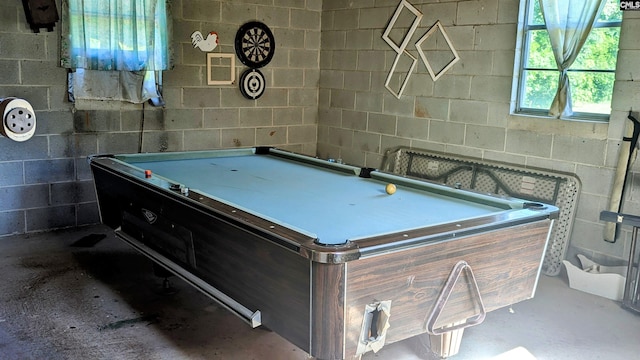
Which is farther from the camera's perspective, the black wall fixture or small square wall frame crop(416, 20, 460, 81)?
small square wall frame crop(416, 20, 460, 81)

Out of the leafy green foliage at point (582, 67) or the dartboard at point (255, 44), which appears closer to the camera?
the leafy green foliage at point (582, 67)

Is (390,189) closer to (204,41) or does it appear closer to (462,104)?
(462,104)

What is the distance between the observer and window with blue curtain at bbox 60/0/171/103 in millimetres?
4695

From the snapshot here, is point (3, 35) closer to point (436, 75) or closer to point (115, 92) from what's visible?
point (115, 92)

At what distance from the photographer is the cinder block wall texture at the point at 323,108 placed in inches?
162

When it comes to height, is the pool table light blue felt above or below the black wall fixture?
below

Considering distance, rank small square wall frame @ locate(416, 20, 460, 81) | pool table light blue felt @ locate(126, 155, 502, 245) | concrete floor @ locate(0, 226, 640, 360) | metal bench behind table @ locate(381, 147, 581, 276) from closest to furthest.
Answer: pool table light blue felt @ locate(126, 155, 502, 245), concrete floor @ locate(0, 226, 640, 360), metal bench behind table @ locate(381, 147, 581, 276), small square wall frame @ locate(416, 20, 460, 81)

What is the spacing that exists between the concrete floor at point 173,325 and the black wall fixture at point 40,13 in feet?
5.96

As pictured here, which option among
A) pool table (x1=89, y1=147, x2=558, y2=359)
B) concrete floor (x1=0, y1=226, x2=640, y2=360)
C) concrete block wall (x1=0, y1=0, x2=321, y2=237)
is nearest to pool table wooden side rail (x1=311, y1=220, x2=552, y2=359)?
pool table (x1=89, y1=147, x2=558, y2=359)

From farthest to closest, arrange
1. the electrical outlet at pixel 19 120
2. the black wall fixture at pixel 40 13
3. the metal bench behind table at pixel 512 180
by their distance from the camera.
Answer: the black wall fixture at pixel 40 13, the metal bench behind table at pixel 512 180, the electrical outlet at pixel 19 120

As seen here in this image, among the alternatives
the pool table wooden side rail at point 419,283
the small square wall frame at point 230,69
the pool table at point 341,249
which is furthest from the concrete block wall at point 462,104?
the pool table wooden side rail at point 419,283

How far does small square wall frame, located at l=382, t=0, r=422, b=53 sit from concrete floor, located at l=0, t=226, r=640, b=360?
92.3 inches

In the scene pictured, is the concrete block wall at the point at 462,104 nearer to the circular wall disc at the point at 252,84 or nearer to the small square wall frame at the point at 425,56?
the small square wall frame at the point at 425,56

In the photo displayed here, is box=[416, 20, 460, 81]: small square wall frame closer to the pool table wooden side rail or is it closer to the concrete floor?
the concrete floor
